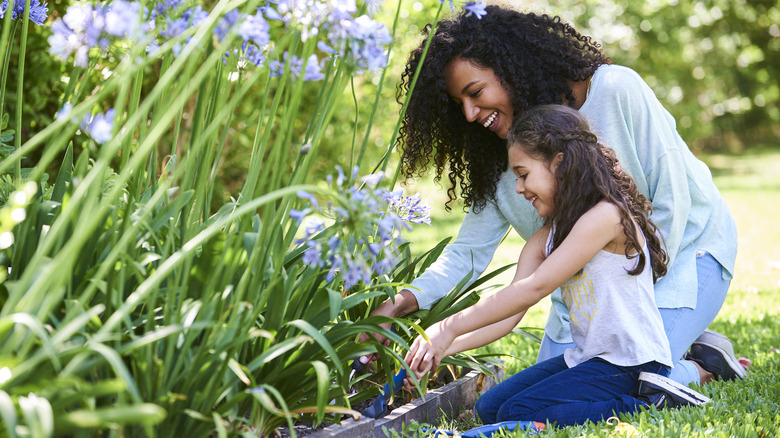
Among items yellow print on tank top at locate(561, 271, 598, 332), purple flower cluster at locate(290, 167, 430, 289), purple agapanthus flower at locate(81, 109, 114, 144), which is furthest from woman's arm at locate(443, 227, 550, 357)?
purple agapanthus flower at locate(81, 109, 114, 144)

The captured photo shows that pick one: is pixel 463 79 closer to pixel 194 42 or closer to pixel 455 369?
pixel 455 369

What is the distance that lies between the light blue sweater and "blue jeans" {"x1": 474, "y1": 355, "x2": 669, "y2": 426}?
0.37 meters

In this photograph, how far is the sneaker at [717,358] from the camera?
2652mm

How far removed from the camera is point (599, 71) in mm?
2689

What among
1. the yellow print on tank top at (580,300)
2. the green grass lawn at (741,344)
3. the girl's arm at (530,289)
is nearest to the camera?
the green grass lawn at (741,344)

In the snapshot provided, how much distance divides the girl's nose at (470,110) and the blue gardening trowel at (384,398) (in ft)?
3.02

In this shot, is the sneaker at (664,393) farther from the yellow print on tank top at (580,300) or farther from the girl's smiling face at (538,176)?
the girl's smiling face at (538,176)

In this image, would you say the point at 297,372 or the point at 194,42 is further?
the point at 297,372

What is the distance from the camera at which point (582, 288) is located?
7.79 feet

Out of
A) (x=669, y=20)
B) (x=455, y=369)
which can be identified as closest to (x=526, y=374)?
(x=455, y=369)

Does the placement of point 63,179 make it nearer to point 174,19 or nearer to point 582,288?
point 174,19

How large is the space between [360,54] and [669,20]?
17603 millimetres

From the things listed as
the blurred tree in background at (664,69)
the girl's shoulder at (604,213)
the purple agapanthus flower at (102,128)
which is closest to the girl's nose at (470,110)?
the girl's shoulder at (604,213)

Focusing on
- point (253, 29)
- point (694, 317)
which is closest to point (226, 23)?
point (253, 29)
